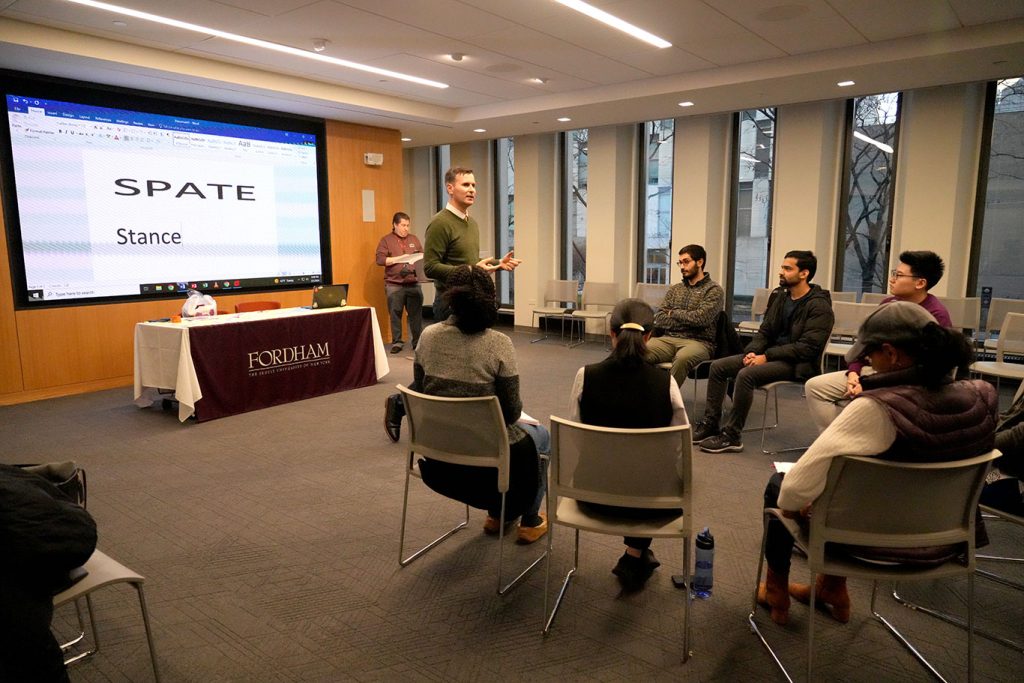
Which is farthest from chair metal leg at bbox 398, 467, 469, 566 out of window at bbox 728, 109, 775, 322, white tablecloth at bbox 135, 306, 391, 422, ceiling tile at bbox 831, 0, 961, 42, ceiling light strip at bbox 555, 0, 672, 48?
window at bbox 728, 109, 775, 322

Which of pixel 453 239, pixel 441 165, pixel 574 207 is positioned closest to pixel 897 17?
pixel 453 239

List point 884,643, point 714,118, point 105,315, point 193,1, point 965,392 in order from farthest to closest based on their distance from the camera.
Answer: point 714,118 < point 105,315 < point 193,1 < point 884,643 < point 965,392

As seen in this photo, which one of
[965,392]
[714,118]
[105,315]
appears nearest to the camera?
[965,392]

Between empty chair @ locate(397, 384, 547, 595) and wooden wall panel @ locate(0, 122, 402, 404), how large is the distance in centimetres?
503

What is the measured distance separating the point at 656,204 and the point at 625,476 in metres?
7.33

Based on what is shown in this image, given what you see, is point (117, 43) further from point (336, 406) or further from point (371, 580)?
point (371, 580)

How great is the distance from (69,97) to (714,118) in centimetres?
686

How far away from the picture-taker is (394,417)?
14.4 ft

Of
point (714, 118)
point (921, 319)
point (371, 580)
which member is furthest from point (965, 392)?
point (714, 118)

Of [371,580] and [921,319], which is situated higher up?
[921,319]

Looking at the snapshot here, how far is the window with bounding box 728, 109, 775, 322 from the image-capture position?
7.79 m

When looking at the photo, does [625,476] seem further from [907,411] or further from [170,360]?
[170,360]

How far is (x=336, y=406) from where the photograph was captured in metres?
5.52

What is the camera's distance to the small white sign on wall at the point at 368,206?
8422 millimetres
